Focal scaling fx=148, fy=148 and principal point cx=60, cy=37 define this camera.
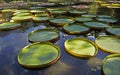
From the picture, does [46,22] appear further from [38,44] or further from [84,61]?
[84,61]

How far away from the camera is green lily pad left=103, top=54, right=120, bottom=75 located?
92.9 inches

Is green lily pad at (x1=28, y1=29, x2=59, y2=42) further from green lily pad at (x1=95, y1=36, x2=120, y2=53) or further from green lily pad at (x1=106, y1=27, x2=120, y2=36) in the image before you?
green lily pad at (x1=106, y1=27, x2=120, y2=36)

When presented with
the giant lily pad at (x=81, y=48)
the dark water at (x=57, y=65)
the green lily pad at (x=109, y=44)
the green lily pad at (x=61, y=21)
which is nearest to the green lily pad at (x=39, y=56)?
the dark water at (x=57, y=65)

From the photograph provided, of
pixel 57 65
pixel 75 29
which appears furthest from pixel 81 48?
pixel 75 29

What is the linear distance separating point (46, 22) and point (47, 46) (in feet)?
7.51

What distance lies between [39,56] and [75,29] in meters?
1.79

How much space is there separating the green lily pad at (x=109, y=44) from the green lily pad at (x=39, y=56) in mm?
1036

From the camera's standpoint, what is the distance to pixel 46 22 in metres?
5.36

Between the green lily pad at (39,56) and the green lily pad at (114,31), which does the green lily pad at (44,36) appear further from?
the green lily pad at (114,31)

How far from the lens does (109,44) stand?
3352 millimetres

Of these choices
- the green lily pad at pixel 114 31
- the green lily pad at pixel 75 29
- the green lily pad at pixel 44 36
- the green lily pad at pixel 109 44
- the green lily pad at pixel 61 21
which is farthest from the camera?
the green lily pad at pixel 61 21

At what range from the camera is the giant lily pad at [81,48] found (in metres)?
2.93

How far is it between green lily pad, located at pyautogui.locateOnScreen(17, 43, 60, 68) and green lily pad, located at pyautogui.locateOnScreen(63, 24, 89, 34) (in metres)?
1.12

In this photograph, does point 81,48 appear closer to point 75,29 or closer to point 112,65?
point 112,65
